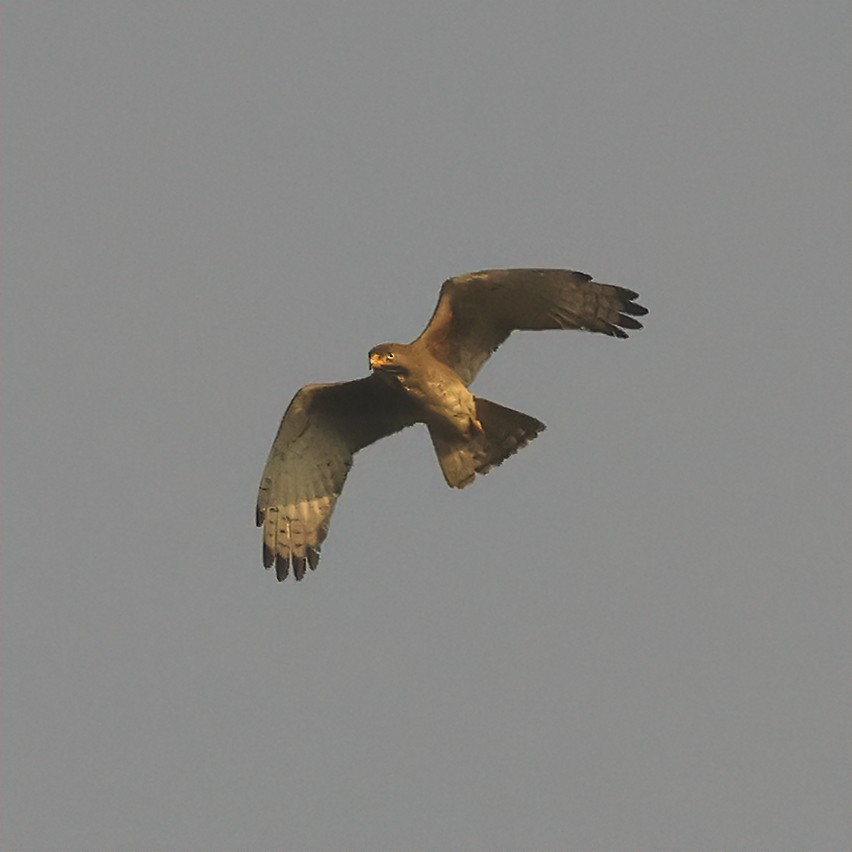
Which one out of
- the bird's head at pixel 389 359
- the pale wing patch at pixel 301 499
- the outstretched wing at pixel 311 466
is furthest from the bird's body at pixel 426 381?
the pale wing patch at pixel 301 499

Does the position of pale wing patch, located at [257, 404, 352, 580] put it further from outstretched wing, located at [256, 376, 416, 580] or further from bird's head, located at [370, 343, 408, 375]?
bird's head, located at [370, 343, 408, 375]

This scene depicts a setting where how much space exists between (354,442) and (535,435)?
58.8 inches

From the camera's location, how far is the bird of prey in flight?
1595cm

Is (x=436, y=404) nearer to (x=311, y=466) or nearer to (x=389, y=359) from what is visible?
(x=389, y=359)

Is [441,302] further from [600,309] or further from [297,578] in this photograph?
[297,578]

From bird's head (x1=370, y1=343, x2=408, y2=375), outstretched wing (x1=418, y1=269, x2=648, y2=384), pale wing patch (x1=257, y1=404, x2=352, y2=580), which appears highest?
outstretched wing (x1=418, y1=269, x2=648, y2=384)

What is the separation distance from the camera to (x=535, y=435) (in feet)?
54.9

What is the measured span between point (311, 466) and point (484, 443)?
4.71 feet

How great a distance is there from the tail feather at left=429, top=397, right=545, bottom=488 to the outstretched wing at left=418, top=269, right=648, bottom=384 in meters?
0.50

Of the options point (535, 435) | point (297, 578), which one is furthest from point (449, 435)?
point (297, 578)

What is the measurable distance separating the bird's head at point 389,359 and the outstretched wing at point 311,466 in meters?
0.93

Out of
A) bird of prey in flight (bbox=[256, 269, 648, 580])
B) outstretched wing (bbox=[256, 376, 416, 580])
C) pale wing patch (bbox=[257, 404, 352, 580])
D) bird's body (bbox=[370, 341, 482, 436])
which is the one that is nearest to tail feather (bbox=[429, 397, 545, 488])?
bird of prey in flight (bbox=[256, 269, 648, 580])

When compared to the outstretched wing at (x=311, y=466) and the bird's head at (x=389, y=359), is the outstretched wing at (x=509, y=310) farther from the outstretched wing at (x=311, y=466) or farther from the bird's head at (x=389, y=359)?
the outstretched wing at (x=311, y=466)

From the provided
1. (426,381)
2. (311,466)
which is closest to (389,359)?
(426,381)
